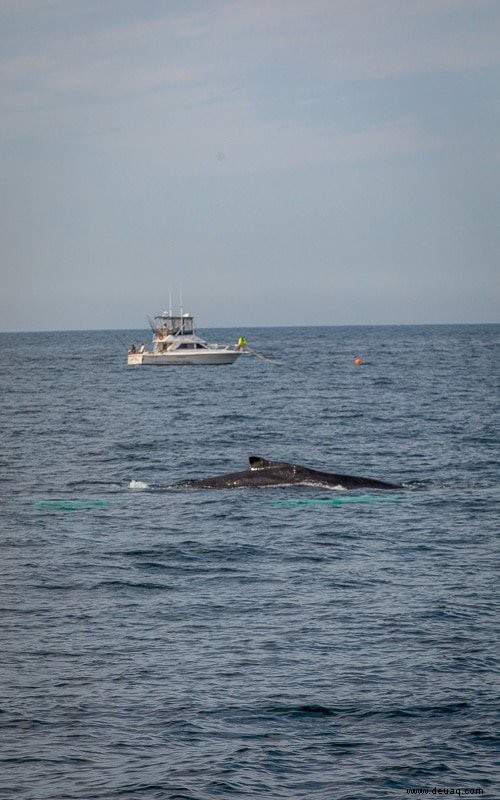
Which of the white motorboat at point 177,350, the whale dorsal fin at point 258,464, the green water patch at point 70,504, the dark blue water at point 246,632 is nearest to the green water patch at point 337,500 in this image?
the dark blue water at point 246,632

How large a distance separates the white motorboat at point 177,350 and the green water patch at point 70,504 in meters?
86.3

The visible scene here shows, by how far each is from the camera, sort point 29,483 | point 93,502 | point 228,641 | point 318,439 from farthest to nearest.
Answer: point 318,439, point 29,483, point 93,502, point 228,641

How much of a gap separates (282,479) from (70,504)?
5.72 metres

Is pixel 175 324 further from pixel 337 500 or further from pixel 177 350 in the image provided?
pixel 337 500

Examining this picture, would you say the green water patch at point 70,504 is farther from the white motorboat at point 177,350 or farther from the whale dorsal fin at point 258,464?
the white motorboat at point 177,350

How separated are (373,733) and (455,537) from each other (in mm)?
11304

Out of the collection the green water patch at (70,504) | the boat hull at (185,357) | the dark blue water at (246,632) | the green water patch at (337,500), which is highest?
the boat hull at (185,357)

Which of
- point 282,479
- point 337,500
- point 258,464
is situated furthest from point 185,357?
point 337,500

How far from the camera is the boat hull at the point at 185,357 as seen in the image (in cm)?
11656

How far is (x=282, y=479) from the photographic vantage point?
3112 centimetres

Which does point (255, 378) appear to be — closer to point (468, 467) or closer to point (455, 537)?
point (468, 467)

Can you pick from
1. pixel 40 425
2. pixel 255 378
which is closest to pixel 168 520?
pixel 40 425

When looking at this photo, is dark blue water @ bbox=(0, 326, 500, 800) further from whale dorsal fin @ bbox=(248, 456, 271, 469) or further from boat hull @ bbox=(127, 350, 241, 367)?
boat hull @ bbox=(127, 350, 241, 367)

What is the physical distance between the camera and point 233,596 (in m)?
19.2
